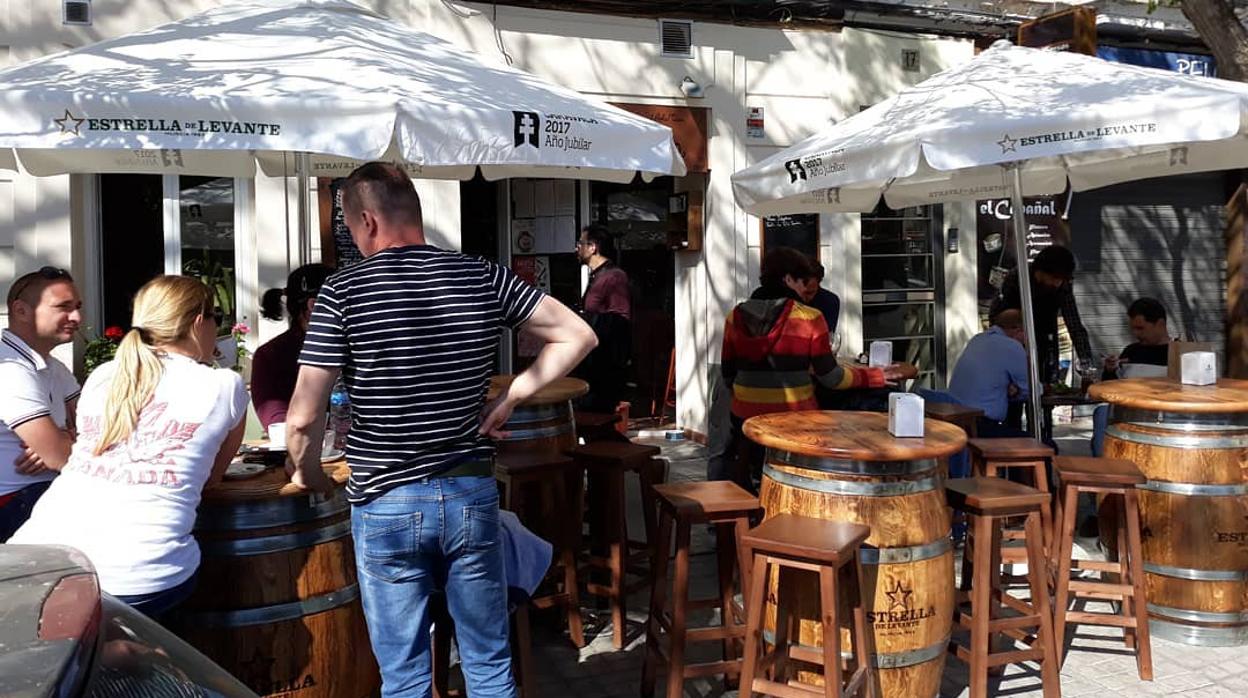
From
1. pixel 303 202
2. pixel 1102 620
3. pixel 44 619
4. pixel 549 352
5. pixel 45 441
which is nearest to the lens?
pixel 44 619

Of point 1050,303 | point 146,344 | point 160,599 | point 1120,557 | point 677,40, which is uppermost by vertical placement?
point 677,40

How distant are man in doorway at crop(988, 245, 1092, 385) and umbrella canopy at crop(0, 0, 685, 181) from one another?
10.6ft

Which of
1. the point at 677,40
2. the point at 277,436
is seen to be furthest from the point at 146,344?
the point at 677,40

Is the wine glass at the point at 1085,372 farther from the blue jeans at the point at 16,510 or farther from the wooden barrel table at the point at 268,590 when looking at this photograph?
the blue jeans at the point at 16,510

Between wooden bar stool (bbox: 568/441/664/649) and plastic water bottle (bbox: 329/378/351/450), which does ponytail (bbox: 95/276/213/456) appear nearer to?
plastic water bottle (bbox: 329/378/351/450)

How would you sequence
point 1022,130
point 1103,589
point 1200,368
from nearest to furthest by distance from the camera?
point 1103,589 < point 1022,130 < point 1200,368

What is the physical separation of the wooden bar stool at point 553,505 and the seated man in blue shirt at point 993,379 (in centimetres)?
248

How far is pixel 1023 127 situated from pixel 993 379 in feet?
5.89

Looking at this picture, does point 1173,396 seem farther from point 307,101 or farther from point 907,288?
point 907,288

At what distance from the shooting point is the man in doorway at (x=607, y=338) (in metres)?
6.06

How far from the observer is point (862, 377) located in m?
5.20

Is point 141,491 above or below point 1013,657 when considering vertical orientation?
above

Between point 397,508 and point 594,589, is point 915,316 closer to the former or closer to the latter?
point 594,589

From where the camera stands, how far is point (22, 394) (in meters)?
3.19
